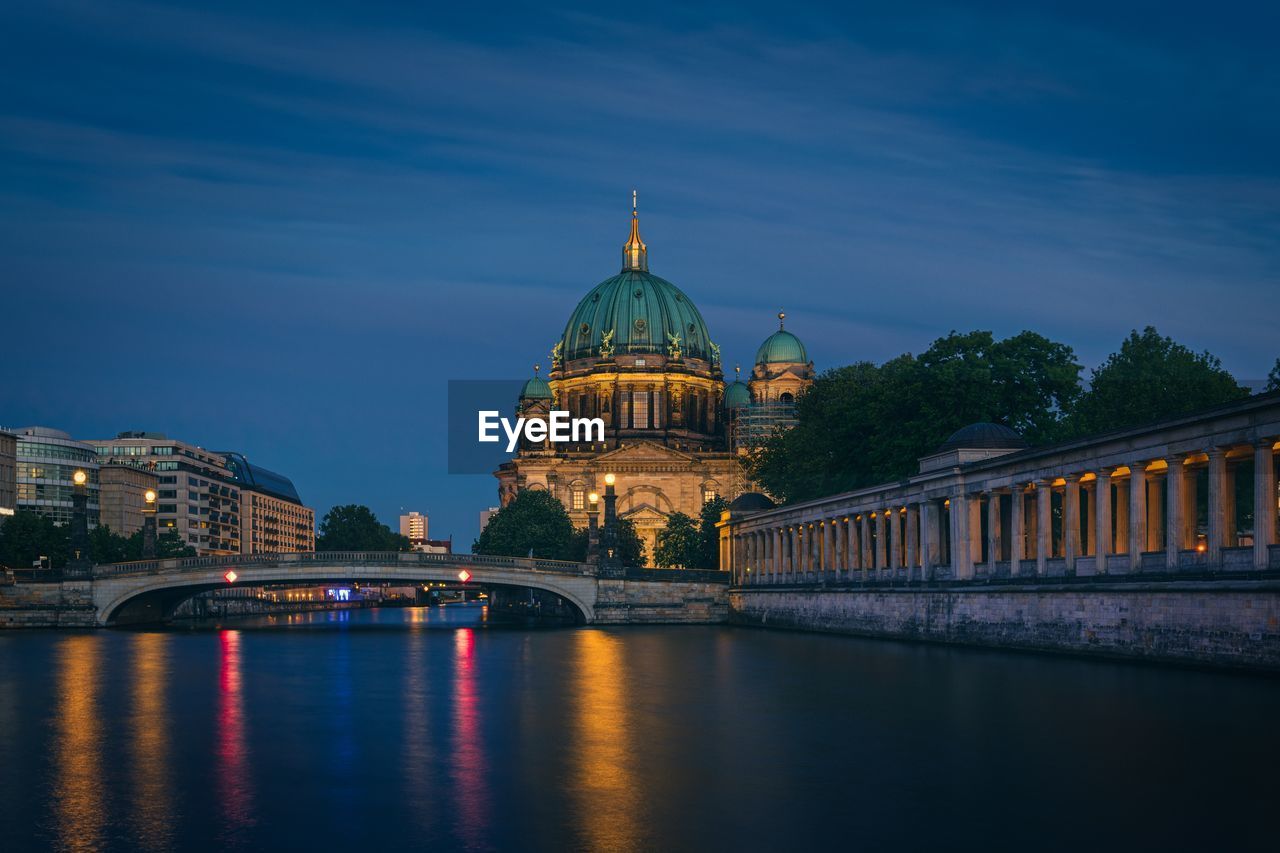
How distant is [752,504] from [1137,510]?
63.2 metres

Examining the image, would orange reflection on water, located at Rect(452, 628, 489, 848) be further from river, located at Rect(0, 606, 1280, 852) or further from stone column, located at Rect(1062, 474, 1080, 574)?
stone column, located at Rect(1062, 474, 1080, 574)

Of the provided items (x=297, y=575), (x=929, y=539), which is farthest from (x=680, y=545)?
(x=929, y=539)

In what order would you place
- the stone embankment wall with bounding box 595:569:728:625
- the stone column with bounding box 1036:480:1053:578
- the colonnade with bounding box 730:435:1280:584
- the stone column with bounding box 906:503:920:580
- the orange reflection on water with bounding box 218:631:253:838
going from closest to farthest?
the orange reflection on water with bounding box 218:631:253:838 < the colonnade with bounding box 730:435:1280:584 < the stone column with bounding box 1036:480:1053:578 < the stone column with bounding box 906:503:920:580 < the stone embankment wall with bounding box 595:569:728:625

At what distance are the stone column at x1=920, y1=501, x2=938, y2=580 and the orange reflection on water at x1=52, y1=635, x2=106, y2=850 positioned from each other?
123 ft

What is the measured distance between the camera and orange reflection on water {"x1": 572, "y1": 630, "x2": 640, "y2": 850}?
20.4m

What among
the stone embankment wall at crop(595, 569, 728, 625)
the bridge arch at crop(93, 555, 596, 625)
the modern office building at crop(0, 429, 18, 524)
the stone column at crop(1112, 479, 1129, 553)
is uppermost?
the modern office building at crop(0, 429, 18, 524)

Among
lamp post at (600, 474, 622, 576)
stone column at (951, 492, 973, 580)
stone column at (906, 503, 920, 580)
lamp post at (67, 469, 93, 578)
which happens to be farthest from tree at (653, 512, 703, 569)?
stone column at (951, 492, 973, 580)

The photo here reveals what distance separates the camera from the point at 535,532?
6147 inches

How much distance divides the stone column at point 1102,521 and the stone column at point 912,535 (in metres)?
18.8

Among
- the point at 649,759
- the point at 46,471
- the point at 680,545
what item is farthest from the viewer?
the point at 46,471

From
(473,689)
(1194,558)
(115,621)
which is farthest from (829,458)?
(473,689)

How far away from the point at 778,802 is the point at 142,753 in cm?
1249

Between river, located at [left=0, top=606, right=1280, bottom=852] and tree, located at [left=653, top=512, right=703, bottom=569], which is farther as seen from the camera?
tree, located at [left=653, top=512, right=703, bottom=569]

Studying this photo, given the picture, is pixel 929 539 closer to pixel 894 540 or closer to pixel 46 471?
pixel 894 540
